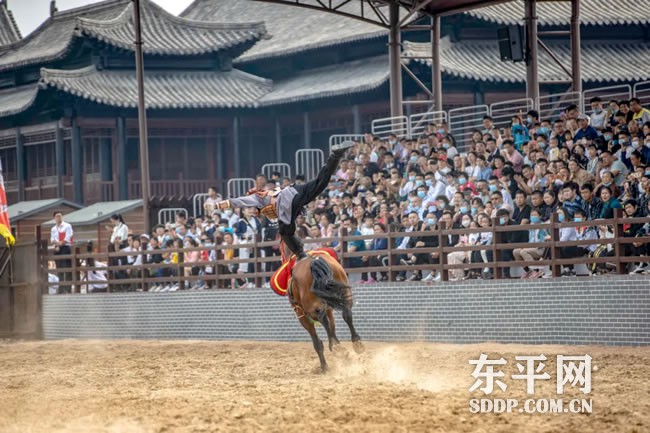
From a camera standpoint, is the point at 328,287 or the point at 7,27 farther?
the point at 7,27

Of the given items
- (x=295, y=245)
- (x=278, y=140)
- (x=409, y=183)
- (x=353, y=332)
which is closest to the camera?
(x=353, y=332)

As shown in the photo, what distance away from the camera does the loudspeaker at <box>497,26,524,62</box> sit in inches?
932

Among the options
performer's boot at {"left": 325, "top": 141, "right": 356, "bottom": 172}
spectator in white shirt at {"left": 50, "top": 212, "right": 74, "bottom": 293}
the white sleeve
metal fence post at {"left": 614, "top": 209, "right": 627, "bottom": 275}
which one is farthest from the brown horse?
the white sleeve

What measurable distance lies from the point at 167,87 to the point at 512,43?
16347 mm

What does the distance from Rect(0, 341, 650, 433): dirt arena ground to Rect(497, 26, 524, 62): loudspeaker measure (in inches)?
339

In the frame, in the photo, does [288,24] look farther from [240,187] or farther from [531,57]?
[531,57]

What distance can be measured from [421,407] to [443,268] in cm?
764

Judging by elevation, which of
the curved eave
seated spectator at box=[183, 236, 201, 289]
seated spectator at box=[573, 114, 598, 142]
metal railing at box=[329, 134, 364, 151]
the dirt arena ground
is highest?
the curved eave

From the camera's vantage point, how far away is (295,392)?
1180cm

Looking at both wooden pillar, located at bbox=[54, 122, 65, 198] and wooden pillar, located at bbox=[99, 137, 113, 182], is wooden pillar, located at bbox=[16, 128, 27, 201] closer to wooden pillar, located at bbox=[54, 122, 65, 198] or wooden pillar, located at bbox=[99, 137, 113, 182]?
wooden pillar, located at bbox=[54, 122, 65, 198]

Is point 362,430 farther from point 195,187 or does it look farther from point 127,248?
point 195,187

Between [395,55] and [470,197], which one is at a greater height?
[395,55]

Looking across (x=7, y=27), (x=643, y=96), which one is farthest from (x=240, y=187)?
(x=7, y=27)

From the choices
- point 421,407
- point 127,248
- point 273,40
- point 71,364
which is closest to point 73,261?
point 127,248
